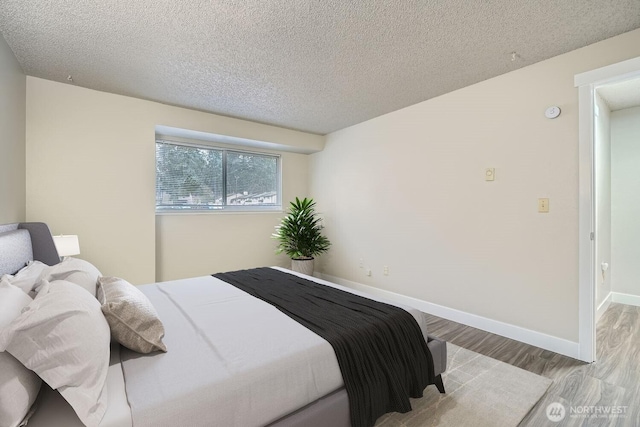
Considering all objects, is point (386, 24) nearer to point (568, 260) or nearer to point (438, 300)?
point (568, 260)

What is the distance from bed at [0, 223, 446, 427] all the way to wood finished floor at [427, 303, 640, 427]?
0.83 metres

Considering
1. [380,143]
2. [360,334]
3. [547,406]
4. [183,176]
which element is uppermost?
[380,143]

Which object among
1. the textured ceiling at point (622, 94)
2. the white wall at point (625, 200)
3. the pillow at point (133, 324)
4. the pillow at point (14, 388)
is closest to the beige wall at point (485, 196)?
the textured ceiling at point (622, 94)

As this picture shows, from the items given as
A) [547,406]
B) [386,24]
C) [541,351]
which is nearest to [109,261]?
[386,24]

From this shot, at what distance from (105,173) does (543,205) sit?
4.32 meters

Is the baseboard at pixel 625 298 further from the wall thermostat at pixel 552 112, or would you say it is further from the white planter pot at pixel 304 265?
the white planter pot at pixel 304 265

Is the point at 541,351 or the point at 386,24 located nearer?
the point at 386,24

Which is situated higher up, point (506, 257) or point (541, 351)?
point (506, 257)

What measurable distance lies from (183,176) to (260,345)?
3295 millimetres

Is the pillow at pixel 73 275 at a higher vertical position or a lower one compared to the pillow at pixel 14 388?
higher

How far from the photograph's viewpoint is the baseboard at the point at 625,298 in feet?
11.3

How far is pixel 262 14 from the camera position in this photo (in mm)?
1856

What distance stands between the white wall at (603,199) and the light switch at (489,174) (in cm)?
105

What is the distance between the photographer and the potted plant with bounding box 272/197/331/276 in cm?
441
